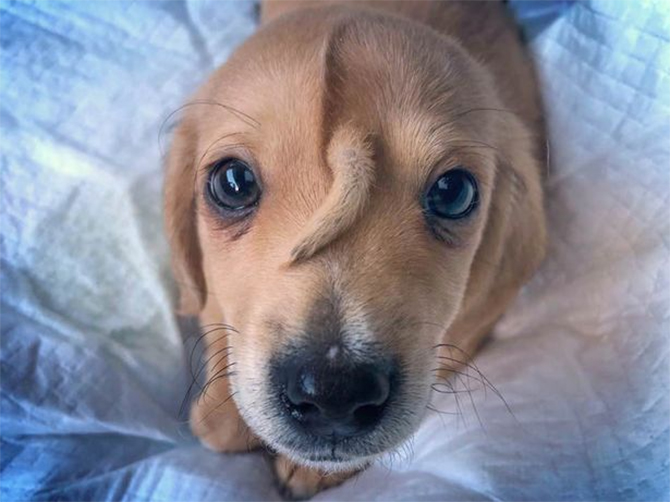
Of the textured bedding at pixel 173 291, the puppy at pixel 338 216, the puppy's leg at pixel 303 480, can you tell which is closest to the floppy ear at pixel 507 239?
the puppy at pixel 338 216

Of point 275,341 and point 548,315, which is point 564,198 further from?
point 275,341

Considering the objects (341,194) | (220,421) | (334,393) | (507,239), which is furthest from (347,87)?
(220,421)

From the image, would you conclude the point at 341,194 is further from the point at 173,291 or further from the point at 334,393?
the point at 173,291

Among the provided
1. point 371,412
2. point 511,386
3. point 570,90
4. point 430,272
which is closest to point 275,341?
point 371,412

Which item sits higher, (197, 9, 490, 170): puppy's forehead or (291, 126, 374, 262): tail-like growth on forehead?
(197, 9, 490, 170): puppy's forehead

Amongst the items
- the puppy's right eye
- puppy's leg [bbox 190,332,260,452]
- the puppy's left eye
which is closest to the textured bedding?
puppy's leg [bbox 190,332,260,452]

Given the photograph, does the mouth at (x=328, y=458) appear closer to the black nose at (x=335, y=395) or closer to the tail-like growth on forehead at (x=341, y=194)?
the black nose at (x=335, y=395)

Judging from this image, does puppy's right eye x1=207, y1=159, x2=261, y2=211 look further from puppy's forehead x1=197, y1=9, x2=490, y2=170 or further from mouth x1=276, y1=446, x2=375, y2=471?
mouth x1=276, y1=446, x2=375, y2=471
